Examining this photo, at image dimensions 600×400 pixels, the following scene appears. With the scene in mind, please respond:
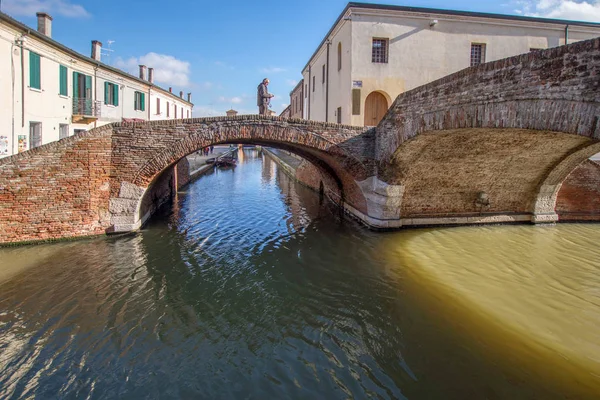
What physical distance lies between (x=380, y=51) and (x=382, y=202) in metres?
7.81

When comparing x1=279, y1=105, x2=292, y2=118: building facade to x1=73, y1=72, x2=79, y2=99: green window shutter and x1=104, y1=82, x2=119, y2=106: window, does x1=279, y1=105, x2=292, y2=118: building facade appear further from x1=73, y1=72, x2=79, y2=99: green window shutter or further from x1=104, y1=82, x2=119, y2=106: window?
x1=73, y1=72, x2=79, y2=99: green window shutter

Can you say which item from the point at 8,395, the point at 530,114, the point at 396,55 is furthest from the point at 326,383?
the point at 396,55

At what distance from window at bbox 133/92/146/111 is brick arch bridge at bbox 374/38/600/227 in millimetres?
19486

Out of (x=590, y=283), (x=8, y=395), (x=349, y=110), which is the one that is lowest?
(x=8, y=395)

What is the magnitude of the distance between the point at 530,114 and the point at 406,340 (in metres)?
3.98

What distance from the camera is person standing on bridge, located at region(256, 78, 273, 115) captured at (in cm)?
1342

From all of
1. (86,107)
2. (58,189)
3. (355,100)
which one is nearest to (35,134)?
(86,107)

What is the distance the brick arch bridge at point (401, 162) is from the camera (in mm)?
7380

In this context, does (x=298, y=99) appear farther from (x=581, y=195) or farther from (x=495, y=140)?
(x=495, y=140)

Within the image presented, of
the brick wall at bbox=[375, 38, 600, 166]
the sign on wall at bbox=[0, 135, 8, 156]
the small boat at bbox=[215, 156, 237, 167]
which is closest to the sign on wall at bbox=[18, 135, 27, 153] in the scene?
the sign on wall at bbox=[0, 135, 8, 156]

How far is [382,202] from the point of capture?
11430mm

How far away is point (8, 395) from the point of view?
434cm

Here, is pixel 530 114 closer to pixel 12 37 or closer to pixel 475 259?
pixel 475 259

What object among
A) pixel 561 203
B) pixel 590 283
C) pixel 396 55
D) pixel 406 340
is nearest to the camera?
pixel 406 340
